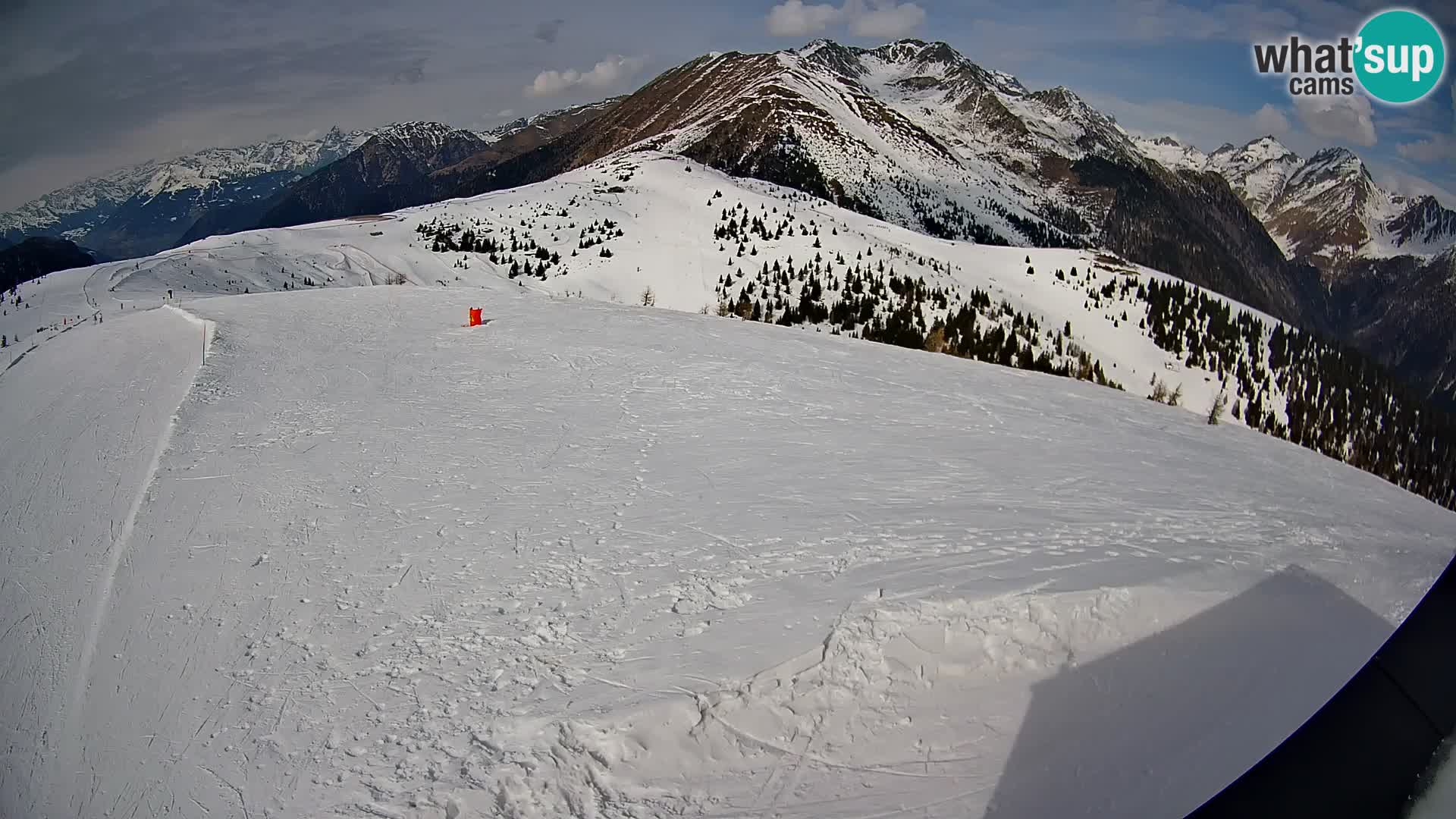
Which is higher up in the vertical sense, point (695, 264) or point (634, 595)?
point (695, 264)

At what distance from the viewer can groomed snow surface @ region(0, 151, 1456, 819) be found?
4125mm

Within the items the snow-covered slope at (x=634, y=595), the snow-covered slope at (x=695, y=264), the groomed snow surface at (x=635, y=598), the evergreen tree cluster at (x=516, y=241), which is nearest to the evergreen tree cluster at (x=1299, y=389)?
the snow-covered slope at (x=695, y=264)

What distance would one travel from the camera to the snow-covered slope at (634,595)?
Result: 414 cm

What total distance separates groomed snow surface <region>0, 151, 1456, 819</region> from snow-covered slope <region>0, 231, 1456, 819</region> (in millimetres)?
28

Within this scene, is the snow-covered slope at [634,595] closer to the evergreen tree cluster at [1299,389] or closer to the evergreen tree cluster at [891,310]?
the evergreen tree cluster at [891,310]

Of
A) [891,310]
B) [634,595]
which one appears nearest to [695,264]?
[891,310]

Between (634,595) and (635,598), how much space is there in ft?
0.17

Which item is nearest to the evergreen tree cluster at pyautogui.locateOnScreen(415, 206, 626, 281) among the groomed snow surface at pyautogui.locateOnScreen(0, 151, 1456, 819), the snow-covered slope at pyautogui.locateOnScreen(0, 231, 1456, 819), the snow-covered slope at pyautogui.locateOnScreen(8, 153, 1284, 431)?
the snow-covered slope at pyautogui.locateOnScreen(8, 153, 1284, 431)

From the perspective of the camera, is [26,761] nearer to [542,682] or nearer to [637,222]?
[542,682]

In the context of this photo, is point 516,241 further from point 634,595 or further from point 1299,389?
point 1299,389

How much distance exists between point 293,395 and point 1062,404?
39.3 ft

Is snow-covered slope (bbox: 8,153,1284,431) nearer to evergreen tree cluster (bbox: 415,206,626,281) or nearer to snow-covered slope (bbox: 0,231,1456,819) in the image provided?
evergreen tree cluster (bbox: 415,206,626,281)

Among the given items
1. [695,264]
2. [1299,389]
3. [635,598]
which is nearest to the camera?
[635,598]

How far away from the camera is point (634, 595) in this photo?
18.3ft
